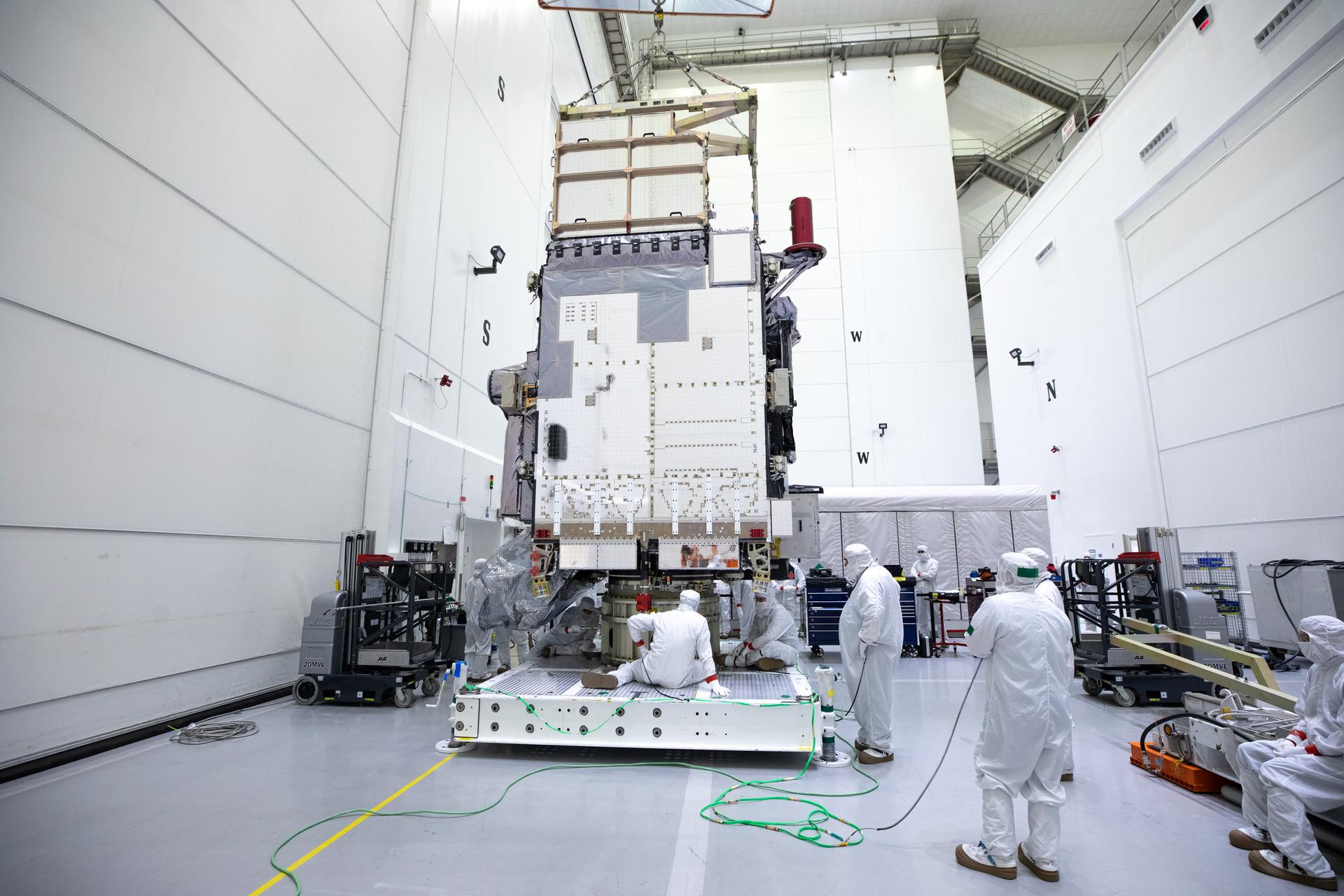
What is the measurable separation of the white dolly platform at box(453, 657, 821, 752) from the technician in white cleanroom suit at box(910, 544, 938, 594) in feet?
19.8

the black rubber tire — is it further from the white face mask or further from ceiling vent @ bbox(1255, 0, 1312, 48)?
ceiling vent @ bbox(1255, 0, 1312, 48)

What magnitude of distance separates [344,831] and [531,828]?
1.00 metres

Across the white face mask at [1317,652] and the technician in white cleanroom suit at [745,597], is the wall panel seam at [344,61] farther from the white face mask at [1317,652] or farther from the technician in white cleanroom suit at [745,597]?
the white face mask at [1317,652]

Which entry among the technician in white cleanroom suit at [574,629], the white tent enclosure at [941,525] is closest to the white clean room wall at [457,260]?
the technician in white cleanroom suit at [574,629]

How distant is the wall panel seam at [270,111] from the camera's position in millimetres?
5590

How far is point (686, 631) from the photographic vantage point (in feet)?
16.6

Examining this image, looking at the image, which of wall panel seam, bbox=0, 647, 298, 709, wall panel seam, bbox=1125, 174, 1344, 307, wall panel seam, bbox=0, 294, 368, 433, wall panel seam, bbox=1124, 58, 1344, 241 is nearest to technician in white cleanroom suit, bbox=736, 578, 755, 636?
wall panel seam, bbox=0, 647, 298, 709

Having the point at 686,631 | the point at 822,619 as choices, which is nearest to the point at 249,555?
the point at 686,631

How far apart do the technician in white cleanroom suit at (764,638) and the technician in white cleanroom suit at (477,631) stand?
2.55 m

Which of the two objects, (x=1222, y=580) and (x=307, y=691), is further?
(x=1222, y=580)

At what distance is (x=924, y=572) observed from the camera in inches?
408

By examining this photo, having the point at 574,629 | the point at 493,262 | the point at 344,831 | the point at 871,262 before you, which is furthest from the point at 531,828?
the point at 871,262

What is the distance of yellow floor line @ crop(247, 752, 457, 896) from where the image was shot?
292cm

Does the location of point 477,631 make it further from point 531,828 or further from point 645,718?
point 531,828
